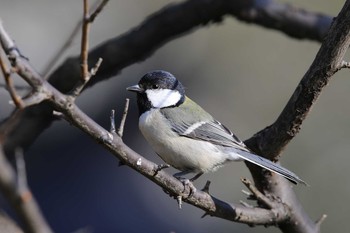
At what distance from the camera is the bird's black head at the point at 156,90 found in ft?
8.31

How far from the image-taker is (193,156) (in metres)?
2.40

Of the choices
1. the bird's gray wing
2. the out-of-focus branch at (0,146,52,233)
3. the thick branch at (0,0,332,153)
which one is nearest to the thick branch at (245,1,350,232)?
the bird's gray wing

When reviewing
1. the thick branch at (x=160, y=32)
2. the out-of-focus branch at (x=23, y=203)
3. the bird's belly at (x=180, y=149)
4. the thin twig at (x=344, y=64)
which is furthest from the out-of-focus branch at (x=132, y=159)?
the thick branch at (x=160, y=32)

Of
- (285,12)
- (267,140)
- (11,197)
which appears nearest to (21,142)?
(267,140)

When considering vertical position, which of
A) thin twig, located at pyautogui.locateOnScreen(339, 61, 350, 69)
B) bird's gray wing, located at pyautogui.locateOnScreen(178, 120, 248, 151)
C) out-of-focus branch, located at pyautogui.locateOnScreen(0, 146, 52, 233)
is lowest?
out-of-focus branch, located at pyautogui.locateOnScreen(0, 146, 52, 233)

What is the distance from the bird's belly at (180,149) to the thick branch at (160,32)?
448 mm

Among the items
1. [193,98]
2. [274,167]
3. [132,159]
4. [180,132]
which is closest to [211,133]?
[180,132]

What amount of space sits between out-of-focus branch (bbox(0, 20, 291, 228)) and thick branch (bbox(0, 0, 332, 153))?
0.96 m

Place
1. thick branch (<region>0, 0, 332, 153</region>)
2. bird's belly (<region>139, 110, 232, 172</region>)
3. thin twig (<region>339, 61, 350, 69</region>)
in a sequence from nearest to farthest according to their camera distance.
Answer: thin twig (<region>339, 61, 350, 69</region>)
bird's belly (<region>139, 110, 232, 172</region>)
thick branch (<region>0, 0, 332, 153</region>)

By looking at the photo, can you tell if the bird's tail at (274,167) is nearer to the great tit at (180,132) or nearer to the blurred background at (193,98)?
the great tit at (180,132)

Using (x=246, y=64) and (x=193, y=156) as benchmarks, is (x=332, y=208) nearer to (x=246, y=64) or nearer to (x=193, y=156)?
(x=246, y=64)

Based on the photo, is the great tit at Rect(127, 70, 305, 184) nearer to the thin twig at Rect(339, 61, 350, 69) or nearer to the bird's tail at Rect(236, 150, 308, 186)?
the bird's tail at Rect(236, 150, 308, 186)

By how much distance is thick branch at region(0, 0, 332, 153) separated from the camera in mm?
2709

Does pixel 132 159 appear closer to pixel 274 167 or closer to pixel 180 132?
pixel 274 167
